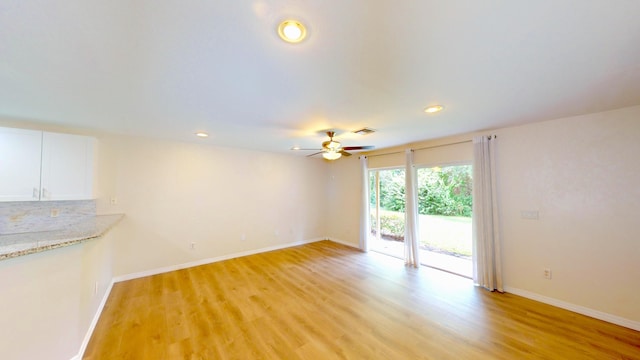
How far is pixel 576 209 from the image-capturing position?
263 cm

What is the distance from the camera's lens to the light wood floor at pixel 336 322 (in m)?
1.97

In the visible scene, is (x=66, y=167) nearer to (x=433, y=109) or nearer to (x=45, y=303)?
(x=45, y=303)

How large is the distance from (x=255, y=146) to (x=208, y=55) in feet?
10.1

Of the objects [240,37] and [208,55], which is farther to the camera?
[208,55]

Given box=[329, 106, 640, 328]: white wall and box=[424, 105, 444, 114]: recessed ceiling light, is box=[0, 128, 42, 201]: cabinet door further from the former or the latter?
box=[329, 106, 640, 328]: white wall

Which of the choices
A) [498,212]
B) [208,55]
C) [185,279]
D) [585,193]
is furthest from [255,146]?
[585,193]

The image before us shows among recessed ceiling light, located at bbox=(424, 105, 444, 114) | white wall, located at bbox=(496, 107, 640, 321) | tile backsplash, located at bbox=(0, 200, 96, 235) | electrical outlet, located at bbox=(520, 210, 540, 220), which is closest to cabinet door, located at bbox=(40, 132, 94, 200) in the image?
tile backsplash, located at bbox=(0, 200, 96, 235)

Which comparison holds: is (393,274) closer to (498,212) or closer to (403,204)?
(403,204)

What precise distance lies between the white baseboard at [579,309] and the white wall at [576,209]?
1 cm

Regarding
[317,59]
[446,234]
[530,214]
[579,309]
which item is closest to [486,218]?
[530,214]

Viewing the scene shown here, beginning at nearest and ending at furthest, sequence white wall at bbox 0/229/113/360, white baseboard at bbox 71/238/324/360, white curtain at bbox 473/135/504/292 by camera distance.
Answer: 1. white wall at bbox 0/229/113/360
2. white baseboard at bbox 71/238/324/360
3. white curtain at bbox 473/135/504/292

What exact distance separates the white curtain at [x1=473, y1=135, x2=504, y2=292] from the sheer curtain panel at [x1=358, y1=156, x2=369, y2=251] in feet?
7.02

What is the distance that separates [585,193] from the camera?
257 centimetres

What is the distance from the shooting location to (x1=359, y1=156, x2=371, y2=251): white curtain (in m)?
5.01
